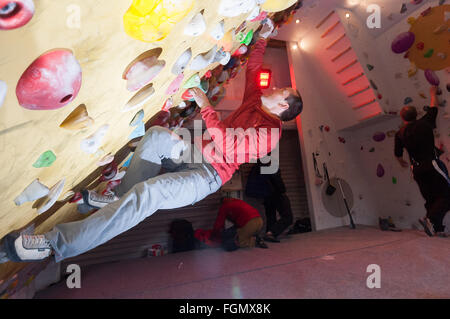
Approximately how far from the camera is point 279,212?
3543 millimetres

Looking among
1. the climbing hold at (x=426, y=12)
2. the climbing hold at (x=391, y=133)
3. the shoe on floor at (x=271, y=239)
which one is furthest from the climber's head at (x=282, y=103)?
the climbing hold at (x=391, y=133)

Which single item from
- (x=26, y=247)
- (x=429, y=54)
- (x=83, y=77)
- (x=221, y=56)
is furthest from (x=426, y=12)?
(x=26, y=247)

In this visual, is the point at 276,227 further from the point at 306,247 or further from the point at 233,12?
the point at 233,12

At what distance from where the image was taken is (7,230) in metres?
0.92

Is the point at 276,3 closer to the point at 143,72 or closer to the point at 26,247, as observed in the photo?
the point at 143,72

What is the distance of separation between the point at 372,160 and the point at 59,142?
15.4ft

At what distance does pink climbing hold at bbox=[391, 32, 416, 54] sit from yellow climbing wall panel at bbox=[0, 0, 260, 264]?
3.41 meters

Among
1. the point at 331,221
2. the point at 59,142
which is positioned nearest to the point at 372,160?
the point at 331,221

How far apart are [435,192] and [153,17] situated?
3.48m

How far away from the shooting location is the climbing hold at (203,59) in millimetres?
1170

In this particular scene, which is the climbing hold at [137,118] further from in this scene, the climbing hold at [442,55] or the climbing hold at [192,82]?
the climbing hold at [442,55]

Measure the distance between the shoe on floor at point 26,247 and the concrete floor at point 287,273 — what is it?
3.61 feet

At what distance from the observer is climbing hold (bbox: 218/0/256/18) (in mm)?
825
